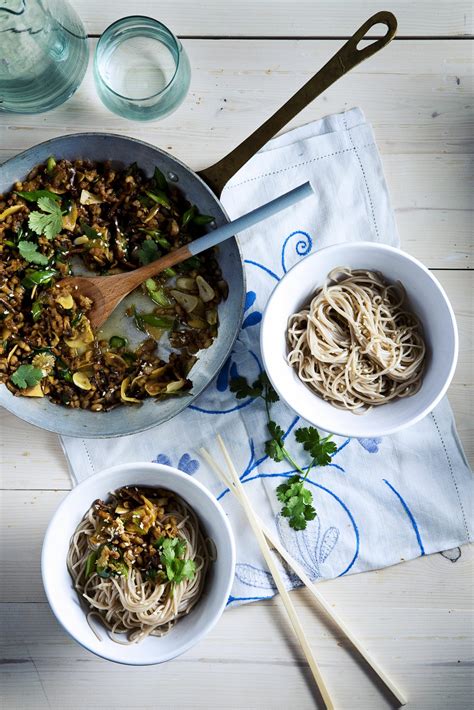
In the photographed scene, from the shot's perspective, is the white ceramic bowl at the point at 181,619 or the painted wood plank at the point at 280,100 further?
the painted wood plank at the point at 280,100

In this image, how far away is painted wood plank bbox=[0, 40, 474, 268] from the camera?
1588 mm

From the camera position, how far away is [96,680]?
62.0 inches

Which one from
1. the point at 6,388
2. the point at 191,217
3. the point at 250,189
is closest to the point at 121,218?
the point at 191,217

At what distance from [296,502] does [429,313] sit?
20.1 inches

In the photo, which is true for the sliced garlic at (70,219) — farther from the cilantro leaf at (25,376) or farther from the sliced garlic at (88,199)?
the cilantro leaf at (25,376)

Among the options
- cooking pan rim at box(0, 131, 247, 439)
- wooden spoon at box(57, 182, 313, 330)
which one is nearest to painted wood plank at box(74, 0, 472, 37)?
cooking pan rim at box(0, 131, 247, 439)

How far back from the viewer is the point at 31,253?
4.91ft

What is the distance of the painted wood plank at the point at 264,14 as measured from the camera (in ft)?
5.21

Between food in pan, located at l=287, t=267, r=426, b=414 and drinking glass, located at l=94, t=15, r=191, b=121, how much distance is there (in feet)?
1.82

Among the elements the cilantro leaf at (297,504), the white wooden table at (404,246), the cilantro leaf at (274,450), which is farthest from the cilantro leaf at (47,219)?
the cilantro leaf at (297,504)

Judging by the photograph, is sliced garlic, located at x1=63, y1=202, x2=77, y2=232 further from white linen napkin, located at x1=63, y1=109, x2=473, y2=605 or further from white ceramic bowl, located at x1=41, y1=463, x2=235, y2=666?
white ceramic bowl, located at x1=41, y1=463, x2=235, y2=666

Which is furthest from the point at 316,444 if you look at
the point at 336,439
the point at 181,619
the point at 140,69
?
the point at 140,69

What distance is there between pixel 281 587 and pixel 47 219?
0.96 m

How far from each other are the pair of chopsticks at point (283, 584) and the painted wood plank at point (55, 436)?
1.16ft
